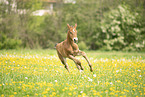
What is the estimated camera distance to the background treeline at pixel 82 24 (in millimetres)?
20469

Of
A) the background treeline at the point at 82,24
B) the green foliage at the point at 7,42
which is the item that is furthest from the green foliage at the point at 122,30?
the green foliage at the point at 7,42

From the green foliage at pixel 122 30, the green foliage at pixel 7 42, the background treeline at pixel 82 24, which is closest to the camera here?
the green foliage at pixel 7 42

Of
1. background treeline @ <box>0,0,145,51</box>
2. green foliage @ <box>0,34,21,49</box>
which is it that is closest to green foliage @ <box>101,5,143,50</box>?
background treeline @ <box>0,0,145,51</box>

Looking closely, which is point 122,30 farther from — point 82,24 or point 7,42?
point 7,42

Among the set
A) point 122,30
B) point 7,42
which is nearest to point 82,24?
point 122,30

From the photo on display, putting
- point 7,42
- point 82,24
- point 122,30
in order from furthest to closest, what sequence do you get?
point 82,24, point 122,30, point 7,42

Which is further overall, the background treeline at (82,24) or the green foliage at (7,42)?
the background treeline at (82,24)

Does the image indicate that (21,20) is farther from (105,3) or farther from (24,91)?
(24,91)

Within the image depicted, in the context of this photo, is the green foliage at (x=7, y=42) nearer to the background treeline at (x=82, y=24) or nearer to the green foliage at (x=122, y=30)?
the background treeline at (x=82, y=24)

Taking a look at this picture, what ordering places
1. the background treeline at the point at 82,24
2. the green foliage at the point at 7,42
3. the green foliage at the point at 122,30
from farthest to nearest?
1. the green foliage at the point at 122,30
2. the background treeline at the point at 82,24
3. the green foliage at the point at 7,42

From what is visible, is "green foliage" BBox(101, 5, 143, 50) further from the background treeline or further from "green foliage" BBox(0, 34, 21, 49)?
"green foliage" BBox(0, 34, 21, 49)

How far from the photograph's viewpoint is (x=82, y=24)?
82.6ft

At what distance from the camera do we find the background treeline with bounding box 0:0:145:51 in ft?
67.2

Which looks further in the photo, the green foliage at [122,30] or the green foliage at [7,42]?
the green foliage at [122,30]
